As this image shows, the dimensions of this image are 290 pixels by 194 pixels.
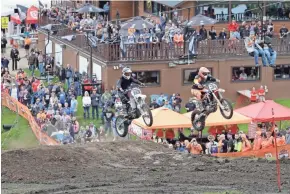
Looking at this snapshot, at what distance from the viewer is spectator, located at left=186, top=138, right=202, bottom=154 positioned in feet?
98.5

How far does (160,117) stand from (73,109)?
23.6ft

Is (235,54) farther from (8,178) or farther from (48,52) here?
(8,178)

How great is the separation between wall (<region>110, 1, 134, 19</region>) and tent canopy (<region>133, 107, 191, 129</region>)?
2439 cm

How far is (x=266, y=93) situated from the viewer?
42.9m

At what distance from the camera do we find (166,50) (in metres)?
40.5

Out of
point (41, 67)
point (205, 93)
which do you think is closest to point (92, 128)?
point (205, 93)

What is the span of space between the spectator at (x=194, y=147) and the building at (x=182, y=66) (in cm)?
1036

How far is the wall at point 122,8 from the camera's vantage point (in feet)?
179

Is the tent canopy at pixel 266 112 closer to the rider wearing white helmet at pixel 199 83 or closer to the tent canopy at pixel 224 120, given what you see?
the tent canopy at pixel 224 120

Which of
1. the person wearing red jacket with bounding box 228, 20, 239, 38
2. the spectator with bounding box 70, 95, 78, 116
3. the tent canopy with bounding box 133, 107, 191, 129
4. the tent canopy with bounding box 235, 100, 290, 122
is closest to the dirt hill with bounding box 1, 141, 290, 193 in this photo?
the tent canopy with bounding box 133, 107, 191, 129

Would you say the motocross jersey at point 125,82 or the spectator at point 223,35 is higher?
the spectator at point 223,35

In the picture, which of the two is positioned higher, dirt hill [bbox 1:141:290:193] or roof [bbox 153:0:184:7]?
roof [bbox 153:0:184:7]

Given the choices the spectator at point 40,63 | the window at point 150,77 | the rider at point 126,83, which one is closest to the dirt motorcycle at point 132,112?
the rider at point 126,83

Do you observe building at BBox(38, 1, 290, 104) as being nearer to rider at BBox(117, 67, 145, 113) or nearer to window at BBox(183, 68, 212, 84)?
window at BBox(183, 68, 212, 84)
